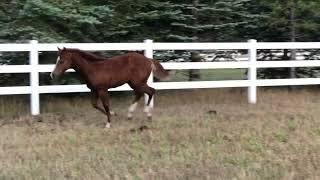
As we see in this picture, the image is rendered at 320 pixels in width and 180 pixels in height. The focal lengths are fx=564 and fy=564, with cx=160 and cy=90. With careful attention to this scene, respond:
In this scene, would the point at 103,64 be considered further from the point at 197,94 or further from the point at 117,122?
the point at 197,94

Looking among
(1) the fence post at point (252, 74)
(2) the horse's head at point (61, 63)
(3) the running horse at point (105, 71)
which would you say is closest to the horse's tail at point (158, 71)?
(3) the running horse at point (105, 71)

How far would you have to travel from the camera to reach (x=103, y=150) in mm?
7672

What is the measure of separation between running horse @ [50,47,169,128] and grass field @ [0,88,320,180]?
1.73 feet

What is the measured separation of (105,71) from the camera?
9.95 m

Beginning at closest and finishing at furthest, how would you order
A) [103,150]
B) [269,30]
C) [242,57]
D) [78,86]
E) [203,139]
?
[103,150] < [203,139] < [78,86] < [269,30] < [242,57]

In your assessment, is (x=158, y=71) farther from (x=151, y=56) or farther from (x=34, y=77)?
(x=34, y=77)

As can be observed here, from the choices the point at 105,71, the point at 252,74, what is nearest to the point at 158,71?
the point at 105,71

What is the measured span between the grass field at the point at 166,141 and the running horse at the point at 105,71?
53 cm

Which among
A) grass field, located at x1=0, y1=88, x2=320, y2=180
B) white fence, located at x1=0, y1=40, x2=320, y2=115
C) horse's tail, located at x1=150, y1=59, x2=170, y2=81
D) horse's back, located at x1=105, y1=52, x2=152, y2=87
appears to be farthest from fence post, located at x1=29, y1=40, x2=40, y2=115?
horse's tail, located at x1=150, y1=59, x2=170, y2=81

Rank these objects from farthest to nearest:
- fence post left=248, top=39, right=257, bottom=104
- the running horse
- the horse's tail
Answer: fence post left=248, top=39, right=257, bottom=104
the horse's tail
the running horse

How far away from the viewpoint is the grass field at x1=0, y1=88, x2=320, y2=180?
6.55m

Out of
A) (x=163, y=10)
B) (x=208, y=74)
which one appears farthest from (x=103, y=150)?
(x=208, y=74)

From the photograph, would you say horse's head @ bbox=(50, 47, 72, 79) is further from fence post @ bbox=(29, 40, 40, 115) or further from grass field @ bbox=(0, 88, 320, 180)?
fence post @ bbox=(29, 40, 40, 115)

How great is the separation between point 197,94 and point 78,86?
3430 millimetres
